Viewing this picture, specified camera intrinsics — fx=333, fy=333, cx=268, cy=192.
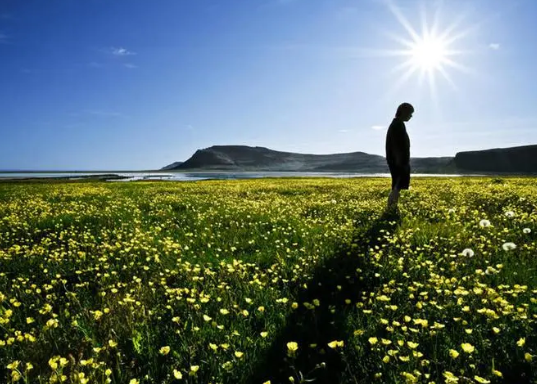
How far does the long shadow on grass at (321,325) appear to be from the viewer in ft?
9.97

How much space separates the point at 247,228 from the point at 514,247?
19.4 feet

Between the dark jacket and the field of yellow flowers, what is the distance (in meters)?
2.90

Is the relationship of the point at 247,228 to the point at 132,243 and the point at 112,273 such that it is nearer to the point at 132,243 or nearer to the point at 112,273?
the point at 132,243

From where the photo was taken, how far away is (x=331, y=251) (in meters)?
6.57

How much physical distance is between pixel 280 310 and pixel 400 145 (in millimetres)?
7932

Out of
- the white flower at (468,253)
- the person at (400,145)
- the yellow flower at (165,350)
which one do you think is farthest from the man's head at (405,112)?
the yellow flower at (165,350)

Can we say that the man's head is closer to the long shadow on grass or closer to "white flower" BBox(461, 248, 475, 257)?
the long shadow on grass

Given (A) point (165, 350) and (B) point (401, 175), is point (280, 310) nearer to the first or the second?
(A) point (165, 350)

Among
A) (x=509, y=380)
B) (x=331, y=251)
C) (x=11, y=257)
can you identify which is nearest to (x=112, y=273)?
(x=11, y=257)

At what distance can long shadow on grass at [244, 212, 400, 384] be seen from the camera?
304 centimetres

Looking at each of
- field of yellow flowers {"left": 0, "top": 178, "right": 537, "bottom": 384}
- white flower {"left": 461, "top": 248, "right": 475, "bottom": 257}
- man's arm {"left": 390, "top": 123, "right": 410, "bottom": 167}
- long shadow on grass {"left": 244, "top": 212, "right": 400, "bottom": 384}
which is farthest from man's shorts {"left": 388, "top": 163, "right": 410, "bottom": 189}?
white flower {"left": 461, "top": 248, "right": 475, "bottom": 257}

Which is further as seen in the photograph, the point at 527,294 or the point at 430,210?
the point at 430,210

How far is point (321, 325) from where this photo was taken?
12.6ft

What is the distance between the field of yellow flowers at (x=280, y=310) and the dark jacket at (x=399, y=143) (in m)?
2.90
